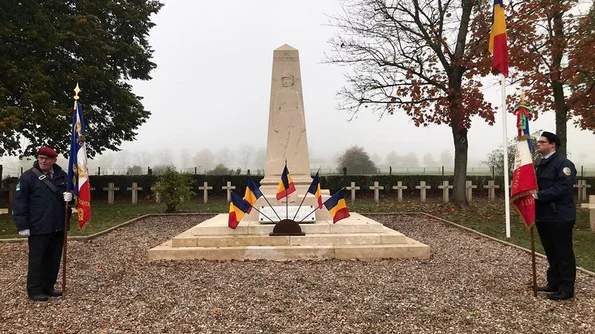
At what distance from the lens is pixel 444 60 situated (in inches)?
608

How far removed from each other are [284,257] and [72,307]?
3.43m

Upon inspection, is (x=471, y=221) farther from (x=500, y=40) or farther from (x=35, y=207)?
(x=35, y=207)

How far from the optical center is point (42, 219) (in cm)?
506

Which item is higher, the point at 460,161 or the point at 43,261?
the point at 460,161

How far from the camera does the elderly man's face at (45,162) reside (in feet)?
17.1

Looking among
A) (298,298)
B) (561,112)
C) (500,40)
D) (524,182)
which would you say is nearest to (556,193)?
(524,182)

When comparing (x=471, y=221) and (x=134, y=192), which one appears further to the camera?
(x=134, y=192)

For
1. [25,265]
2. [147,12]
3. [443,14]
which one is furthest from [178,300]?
[147,12]

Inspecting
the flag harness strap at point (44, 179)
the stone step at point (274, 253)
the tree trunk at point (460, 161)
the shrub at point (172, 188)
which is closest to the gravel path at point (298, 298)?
the stone step at point (274, 253)

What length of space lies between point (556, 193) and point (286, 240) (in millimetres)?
4387

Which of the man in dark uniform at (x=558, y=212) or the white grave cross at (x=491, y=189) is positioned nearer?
the man in dark uniform at (x=558, y=212)

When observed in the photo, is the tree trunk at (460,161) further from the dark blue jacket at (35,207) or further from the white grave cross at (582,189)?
the dark blue jacket at (35,207)

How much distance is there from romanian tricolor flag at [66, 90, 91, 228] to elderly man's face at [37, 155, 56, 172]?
24cm

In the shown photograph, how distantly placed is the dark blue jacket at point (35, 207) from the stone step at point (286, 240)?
8.87 feet
